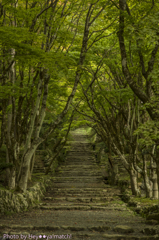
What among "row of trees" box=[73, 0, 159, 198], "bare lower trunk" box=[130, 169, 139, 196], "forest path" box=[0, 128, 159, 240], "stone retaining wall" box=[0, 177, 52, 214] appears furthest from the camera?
"bare lower trunk" box=[130, 169, 139, 196]

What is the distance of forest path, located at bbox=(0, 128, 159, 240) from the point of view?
527cm

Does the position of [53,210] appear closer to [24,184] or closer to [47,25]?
[24,184]

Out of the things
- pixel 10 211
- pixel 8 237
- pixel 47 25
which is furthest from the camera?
pixel 47 25

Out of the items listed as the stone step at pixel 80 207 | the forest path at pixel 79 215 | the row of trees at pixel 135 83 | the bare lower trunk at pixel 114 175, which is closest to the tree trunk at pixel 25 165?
the forest path at pixel 79 215

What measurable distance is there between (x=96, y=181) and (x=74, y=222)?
29.9 ft

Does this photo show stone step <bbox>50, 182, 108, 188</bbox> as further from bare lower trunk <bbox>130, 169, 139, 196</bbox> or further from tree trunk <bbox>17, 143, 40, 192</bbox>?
tree trunk <bbox>17, 143, 40, 192</bbox>

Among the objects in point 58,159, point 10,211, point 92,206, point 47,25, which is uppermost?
point 47,25

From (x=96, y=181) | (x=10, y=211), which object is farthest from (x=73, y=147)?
(x=10, y=211)

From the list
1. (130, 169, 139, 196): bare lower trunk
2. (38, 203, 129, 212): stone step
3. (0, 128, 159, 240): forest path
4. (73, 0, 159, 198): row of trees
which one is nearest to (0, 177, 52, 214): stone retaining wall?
(0, 128, 159, 240): forest path

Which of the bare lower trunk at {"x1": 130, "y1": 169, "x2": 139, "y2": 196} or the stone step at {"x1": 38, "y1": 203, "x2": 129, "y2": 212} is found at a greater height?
the bare lower trunk at {"x1": 130, "y1": 169, "x2": 139, "y2": 196}

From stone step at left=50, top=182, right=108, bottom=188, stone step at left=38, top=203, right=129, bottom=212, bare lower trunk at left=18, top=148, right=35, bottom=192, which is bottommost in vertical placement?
stone step at left=50, top=182, right=108, bottom=188

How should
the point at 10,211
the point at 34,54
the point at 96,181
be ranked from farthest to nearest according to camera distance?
1. the point at 96,181
2. the point at 10,211
3. the point at 34,54

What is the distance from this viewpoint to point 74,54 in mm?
9578

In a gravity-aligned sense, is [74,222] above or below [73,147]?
above
